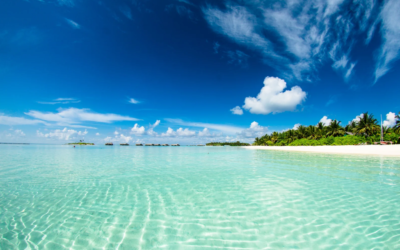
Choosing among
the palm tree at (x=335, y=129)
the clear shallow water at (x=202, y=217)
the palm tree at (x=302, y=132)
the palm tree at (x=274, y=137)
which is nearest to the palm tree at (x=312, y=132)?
the palm tree at (x=302, y=132)

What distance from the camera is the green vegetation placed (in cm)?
4316

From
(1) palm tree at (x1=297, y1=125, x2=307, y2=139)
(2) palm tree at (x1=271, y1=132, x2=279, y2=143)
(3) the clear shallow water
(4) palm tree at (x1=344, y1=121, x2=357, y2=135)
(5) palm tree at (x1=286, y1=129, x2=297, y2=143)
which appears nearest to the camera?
(3) the clear shallow water

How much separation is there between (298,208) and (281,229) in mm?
1795

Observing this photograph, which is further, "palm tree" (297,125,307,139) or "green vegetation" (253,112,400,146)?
"palm tree" (297,125,307,139)

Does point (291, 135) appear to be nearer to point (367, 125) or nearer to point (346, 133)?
point (346, 133)

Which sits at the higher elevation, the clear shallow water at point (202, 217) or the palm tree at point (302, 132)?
the palm tree at point (302, 132)

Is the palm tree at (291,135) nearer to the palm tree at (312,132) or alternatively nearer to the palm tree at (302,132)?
the palm tree at (302,132)

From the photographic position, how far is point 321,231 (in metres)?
4.36

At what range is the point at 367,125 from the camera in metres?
46.1

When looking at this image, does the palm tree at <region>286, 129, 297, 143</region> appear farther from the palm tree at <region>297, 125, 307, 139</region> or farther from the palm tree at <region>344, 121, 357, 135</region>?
the palm tree at <region>344, 121, 357, 135</region>

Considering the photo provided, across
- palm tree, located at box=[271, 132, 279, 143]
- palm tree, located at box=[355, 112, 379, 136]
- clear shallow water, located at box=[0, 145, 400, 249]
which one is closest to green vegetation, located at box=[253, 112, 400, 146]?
palm tree, located at box=[355, 112, 379, 136]

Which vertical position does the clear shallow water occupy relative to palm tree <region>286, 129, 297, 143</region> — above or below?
below

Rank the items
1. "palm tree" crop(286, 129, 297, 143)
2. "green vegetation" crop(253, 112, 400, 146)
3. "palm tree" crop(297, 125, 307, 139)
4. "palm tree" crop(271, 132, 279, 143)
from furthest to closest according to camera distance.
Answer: "palm tree" crop(271, 132, 279, 143)
"palm tree" crop(286, 129, 297, 143)
"palm tree" crop(297, 125, 307, 139)
"green vegetation" crop(253, 112, 400, 146)

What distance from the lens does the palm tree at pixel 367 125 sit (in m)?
44.9
